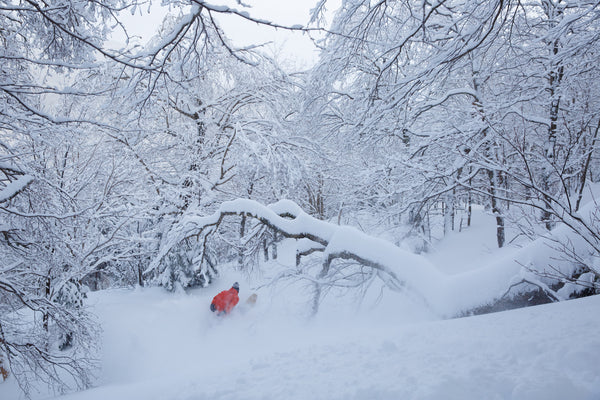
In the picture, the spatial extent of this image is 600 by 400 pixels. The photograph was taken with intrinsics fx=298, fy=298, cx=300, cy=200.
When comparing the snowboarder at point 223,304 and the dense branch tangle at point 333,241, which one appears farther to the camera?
the snowboarder at point 223,304

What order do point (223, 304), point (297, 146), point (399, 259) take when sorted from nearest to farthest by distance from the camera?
point (399, 259) < point (223, 304) < point (297, 146)

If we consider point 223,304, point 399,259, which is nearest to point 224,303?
point 223,304

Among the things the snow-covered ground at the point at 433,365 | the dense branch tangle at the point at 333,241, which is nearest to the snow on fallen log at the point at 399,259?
the dense branch tangle at the point at 333,241

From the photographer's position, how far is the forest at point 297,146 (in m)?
3.06

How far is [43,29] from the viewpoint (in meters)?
3.65

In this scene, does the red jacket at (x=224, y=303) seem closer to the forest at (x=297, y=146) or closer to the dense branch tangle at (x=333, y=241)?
the forest at (x=297, y=146)

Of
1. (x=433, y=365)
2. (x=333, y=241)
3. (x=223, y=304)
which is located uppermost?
(x=333, y=241)

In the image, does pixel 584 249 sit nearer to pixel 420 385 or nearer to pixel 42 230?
pixel 420 385

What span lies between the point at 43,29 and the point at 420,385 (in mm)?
5289

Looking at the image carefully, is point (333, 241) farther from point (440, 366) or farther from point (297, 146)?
point (297, 146)

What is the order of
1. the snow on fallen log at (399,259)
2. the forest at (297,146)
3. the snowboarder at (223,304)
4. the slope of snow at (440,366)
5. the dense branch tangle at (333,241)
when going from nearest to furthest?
the slope of snow at (440,366)
the forest at (297,146)
the snow on fallen log at (399,259)
the dense branch tangle at (333,241)
the snowboarder at (223,304)

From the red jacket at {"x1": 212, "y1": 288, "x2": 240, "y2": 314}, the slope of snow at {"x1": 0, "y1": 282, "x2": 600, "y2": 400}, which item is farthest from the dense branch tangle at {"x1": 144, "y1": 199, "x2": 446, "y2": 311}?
the red jacket at {"x1": 212, "y1": 288, "x2": 240, "y2": 314}

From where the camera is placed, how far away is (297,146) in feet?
35.2

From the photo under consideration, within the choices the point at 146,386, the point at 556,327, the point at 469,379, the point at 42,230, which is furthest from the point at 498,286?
the point at 42,230
